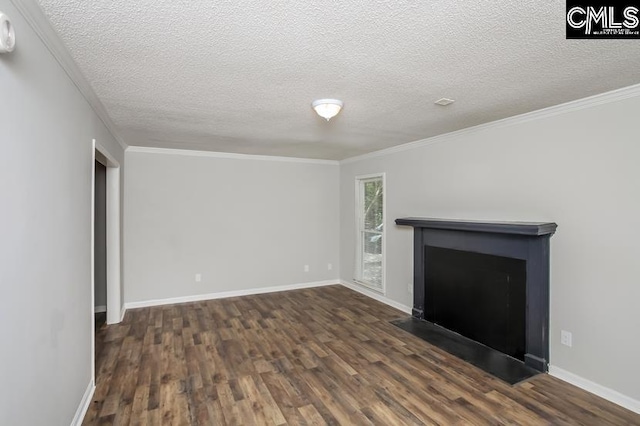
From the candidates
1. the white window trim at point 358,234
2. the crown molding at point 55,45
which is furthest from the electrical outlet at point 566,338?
the crown molding at point 55,45

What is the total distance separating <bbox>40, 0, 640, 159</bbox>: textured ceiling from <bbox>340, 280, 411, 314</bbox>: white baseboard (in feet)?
8.68

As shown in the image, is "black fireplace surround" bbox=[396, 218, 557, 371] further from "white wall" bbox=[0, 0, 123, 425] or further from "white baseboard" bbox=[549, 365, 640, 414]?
"white wall" bbox=[0, 0, 123, 425]

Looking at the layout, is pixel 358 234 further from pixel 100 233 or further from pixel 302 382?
pixel 100 233

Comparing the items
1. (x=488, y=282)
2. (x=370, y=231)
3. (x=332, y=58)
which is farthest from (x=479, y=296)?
(x=332, y=58)

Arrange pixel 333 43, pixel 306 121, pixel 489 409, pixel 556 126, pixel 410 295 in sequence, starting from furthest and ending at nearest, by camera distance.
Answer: pixel 410 295 → pixel 306 121 → pixel 556 126 → pixel 489 409 → pixel 333 43

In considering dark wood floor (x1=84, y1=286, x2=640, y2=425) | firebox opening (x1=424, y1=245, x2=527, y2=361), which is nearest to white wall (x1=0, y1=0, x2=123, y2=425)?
dark wood floor (x1=84, y1=286, x2=640, y2=425)

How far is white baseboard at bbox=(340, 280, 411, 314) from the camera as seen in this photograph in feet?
14.9

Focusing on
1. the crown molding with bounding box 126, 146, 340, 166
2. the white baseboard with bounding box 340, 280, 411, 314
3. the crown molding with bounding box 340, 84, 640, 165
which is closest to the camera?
the crown molding with bounding box 340, 84, 640, 165

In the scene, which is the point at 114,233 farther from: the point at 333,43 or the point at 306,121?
the point at 333,43

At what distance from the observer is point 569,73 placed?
6.99 feet

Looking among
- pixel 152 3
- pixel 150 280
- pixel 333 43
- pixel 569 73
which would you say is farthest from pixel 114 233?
pixel 569 73

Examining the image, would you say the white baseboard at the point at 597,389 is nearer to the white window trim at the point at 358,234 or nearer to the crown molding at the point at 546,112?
the crown molding at the point at 546,112

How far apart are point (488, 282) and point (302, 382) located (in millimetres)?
2188

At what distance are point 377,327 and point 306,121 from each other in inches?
103
